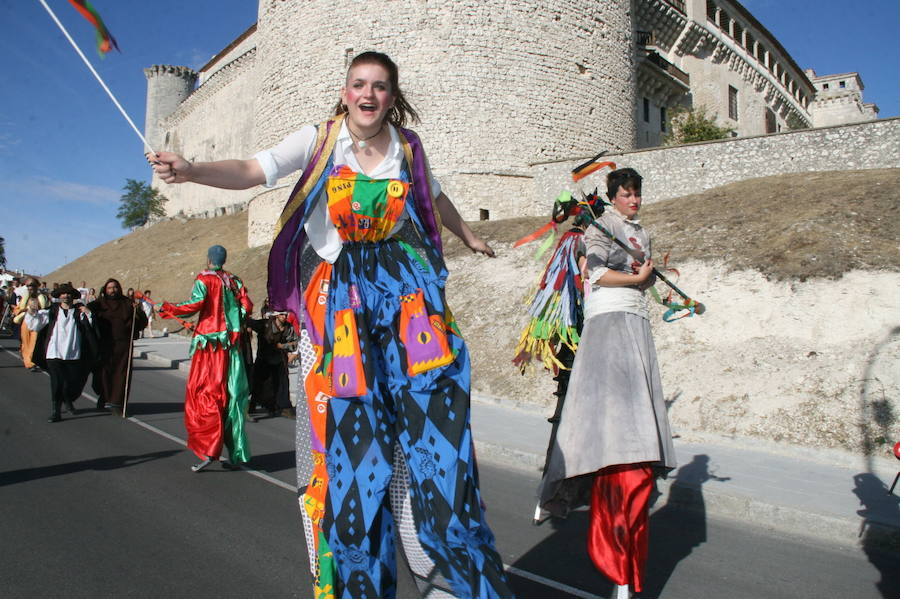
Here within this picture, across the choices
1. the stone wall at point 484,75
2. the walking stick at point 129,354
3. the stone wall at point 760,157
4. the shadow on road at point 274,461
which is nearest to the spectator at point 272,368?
the walking stick at point 129,354

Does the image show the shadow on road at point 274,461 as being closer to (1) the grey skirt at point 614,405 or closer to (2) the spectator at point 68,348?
(1) the grey skirt at point 614,405

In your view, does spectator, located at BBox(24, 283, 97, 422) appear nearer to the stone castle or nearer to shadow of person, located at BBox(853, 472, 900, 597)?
A: shadow of person, located at BBox(853, 472, 900, 597)

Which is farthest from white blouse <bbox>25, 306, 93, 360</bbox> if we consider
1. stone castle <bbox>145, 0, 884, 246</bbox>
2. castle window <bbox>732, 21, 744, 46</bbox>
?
castle window <bbox>732, 21, 744, 46</bbox>

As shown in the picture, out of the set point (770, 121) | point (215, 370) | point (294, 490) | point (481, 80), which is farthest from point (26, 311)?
point (770, 121)

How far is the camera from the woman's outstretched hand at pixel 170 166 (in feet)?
6.91

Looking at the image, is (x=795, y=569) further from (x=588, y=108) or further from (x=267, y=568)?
(x=588, y=108)

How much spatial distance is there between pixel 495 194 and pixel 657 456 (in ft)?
78.7

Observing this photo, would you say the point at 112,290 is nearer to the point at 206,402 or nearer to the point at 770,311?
the point at 206,402

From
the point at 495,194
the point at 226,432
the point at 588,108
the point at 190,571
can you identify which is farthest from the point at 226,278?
the point at 588,108

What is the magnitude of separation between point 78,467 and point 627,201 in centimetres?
560

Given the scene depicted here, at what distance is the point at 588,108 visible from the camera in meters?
28.6

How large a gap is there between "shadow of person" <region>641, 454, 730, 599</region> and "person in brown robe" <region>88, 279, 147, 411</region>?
7.57 meters

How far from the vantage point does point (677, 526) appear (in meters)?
4.86

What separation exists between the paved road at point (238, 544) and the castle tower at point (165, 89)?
68.8 m
